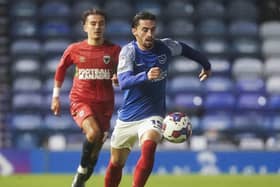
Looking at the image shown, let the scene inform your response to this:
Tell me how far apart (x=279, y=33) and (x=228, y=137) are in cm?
456

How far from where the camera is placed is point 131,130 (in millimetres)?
8469

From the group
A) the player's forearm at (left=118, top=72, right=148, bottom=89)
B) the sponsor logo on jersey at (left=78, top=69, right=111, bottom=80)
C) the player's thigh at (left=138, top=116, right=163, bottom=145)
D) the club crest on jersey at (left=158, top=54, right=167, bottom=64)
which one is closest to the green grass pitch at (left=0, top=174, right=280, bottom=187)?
the sponsor logo on jersey at (left=78, top=69, right=111, bottom=80)

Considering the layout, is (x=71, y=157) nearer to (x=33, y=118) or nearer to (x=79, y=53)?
(x=33, y=118)

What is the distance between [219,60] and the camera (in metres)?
19.5

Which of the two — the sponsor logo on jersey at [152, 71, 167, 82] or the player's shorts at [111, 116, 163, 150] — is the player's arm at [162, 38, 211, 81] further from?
the player's shorts at [111, 116, 163, 150]

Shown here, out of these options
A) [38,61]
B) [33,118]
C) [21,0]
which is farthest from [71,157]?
[21,0]

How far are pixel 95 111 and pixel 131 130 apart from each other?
0.84 m

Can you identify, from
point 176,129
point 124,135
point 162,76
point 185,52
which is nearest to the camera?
point 162,76

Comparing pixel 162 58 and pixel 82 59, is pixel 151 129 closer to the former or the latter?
pixel 162 58

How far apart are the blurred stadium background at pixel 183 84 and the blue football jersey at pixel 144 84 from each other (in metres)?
6.71

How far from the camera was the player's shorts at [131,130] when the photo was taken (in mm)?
8250

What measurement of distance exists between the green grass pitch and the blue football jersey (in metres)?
3.40

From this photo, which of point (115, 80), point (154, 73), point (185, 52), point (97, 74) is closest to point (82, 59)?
point (97, 74)

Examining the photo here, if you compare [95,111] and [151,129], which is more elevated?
[151,129]
